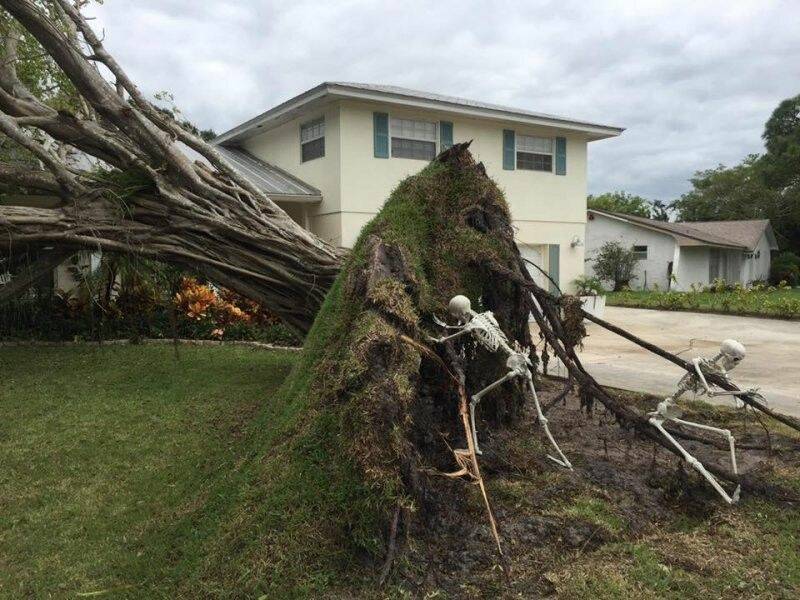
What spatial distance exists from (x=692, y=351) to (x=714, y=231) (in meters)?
23.5

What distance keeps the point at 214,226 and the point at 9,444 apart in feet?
8.79

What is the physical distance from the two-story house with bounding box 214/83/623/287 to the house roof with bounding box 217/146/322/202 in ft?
0.10

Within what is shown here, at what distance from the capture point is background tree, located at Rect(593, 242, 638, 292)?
929 inches

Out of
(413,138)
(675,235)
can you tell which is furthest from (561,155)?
(675,235)

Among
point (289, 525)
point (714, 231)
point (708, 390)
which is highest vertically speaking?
point (714, 231)

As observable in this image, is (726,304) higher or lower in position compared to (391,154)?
lower

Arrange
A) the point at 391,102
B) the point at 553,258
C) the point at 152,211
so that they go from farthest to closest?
the point at 553,258 → the point at 391,102 → the point at 152,211

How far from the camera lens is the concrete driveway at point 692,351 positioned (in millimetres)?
7422

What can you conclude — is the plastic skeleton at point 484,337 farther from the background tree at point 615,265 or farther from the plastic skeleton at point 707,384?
the background tree at point 615,265

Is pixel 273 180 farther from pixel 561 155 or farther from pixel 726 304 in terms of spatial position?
pixel 726 304

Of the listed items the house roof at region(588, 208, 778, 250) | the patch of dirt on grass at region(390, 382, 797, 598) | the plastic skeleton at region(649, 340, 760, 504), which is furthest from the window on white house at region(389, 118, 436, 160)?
the house roof at region(588, 208, 778, 250)

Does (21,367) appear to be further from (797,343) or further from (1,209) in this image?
(797,343)

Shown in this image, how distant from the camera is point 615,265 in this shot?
2364cm


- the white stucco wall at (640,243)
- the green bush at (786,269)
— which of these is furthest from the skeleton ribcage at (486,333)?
the green bush at (786,269)
